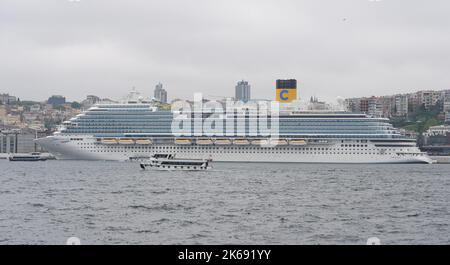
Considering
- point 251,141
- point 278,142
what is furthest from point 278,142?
point 251,141

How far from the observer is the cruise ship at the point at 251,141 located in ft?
199

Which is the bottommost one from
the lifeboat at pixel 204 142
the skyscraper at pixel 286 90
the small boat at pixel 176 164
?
the small boat at pixel 176 164

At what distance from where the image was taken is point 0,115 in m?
123

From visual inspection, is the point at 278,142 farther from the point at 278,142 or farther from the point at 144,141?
the point at 144,141

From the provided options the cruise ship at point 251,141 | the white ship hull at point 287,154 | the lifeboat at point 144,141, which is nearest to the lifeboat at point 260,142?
the cruise ship at point 251,141

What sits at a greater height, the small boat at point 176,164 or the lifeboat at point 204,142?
the lifeboat at point 204,142

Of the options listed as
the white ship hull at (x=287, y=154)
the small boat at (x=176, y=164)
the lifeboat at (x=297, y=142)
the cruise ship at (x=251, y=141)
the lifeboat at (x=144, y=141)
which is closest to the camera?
the small boat at (x=176, y=164)

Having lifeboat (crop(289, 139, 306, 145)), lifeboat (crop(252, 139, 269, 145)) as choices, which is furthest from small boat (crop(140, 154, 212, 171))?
lifeboat (crop(289, 139, 306, 145))

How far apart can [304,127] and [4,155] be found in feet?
163

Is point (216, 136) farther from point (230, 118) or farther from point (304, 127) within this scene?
point (304, 127)

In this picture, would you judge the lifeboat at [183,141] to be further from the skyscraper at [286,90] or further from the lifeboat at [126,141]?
the skyscraper at [286,90]

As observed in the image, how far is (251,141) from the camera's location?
200 feet
